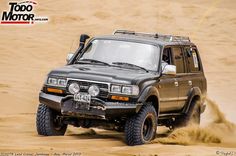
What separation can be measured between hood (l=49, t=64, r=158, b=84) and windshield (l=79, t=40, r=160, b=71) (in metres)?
0.22

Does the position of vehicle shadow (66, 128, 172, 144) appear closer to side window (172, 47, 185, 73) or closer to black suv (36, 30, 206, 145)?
black suv (36, 30, 206, 145)

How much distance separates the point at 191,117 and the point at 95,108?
289cm

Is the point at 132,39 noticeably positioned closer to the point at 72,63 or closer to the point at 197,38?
the point at 72,63

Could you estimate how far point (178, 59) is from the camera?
492 inches

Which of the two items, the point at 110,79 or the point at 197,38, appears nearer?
the point at 110,79

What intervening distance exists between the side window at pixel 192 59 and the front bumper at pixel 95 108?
2.76 metres

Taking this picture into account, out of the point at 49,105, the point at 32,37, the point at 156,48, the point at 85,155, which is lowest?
the point at 85,155

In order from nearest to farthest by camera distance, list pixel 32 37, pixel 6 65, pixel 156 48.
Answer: pixel 156 48 → pixel 6 65 → pixel 32 37

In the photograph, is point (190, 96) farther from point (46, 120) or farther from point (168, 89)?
point (46, 120)

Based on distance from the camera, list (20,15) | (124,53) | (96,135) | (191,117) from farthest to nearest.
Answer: (20,15) < (191,117) < (96,135) < (124,53)

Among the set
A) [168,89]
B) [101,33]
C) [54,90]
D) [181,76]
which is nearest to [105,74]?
[54,90]

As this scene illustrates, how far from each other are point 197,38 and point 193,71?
52.7 ft

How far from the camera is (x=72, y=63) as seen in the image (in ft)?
→ 38.7

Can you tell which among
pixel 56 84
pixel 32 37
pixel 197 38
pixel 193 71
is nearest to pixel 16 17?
pixel 32 37
